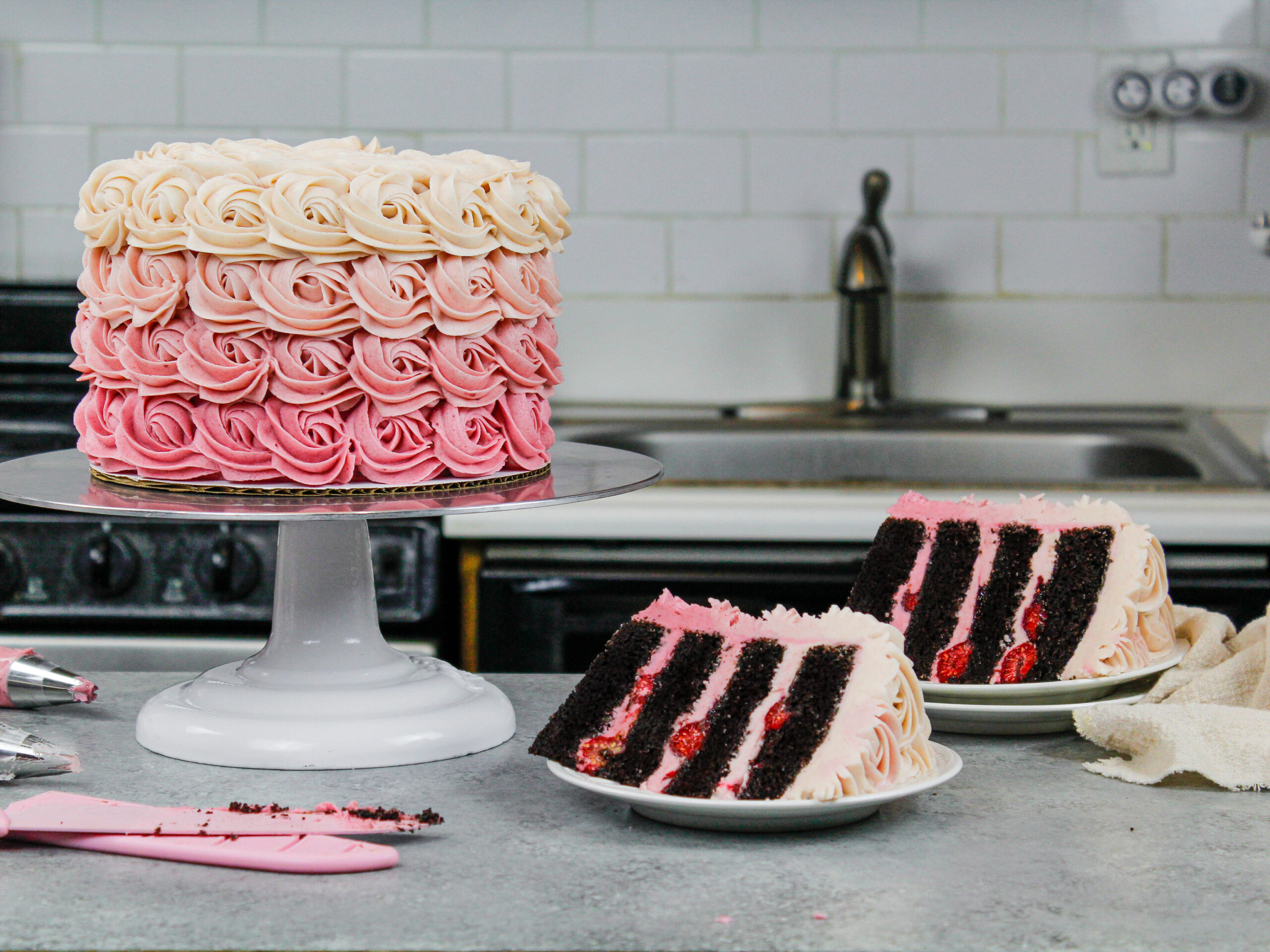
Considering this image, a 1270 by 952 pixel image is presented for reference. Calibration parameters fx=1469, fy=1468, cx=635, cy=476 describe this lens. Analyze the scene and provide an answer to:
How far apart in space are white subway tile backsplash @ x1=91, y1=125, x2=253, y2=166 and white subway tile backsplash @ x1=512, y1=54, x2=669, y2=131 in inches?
19.0

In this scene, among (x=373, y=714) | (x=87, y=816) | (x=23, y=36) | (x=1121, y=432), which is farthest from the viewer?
(x=23, y=36)

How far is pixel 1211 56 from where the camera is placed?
7.93 ft

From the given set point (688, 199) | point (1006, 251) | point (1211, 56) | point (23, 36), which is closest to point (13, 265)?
point (23, 36)

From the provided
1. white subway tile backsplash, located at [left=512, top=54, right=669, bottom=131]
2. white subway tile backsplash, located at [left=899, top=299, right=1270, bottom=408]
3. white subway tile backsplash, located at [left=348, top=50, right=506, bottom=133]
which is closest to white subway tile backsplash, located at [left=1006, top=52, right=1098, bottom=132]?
white subway tile backsplash, located at [left=899, top=299, right=1270, bottom=408]

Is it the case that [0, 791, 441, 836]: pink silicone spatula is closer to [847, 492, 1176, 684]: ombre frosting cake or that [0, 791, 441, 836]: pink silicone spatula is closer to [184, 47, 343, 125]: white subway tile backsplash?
[847, 492, 1176, 684]: ombre frosting cake

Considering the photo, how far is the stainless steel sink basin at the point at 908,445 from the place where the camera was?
2.33 metres

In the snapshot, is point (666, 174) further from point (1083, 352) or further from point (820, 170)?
point (1083, 352)

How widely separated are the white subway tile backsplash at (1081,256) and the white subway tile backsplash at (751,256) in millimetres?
313

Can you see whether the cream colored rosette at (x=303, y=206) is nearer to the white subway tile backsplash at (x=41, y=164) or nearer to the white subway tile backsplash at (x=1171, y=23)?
the white subway tile backsplash at (x=41, y=164)

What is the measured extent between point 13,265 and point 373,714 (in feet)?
6.06

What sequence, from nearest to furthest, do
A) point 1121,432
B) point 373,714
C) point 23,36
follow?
→ point 373,714 → point 1121,432 → point 23,36

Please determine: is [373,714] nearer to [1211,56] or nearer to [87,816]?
[87,816]

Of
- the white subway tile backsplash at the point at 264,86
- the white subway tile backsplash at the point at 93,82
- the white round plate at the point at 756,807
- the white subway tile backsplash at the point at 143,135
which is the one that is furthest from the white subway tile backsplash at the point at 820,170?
the white round plate at the point at 756,807

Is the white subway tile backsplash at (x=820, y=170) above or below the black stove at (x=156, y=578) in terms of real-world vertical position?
above
